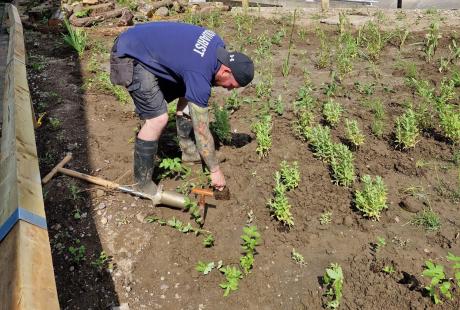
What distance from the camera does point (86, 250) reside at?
3.48 metres

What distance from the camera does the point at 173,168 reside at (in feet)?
13.8

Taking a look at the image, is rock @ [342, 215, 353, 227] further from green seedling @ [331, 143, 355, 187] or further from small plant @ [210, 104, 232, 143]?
small plant @ [210, 104, 232, 143]

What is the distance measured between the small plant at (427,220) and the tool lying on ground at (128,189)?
74.9 inches

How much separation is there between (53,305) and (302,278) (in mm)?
1819

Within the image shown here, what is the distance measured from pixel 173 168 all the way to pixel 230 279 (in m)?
1.37

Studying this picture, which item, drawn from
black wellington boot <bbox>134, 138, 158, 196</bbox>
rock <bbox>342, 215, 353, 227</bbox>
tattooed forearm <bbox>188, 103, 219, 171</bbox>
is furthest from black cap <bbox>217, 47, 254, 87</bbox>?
rock <bbox>342, 215, 353, 227</bbox>

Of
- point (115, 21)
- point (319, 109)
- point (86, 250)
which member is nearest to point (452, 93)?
point (319, 109)

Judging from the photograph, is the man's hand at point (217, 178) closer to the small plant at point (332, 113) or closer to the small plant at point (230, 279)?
the small plant at point (230, 279)

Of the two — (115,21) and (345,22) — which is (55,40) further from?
(345,22)

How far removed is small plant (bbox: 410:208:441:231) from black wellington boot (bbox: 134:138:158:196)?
2.18 metres

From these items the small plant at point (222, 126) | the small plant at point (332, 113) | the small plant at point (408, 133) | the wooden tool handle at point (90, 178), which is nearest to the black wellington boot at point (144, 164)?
the wooden tool handle at point (90, 178)

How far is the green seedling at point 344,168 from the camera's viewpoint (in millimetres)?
3998

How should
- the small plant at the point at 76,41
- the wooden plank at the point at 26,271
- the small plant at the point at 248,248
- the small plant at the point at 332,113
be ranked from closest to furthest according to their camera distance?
1. the wooden plank at the point at 26,271
2. the small plant at the point at 248,248
3. the small plant at the point at 332,113
4. the small plant at the point at 76,41

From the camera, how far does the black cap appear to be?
Answer: 3.27 m
